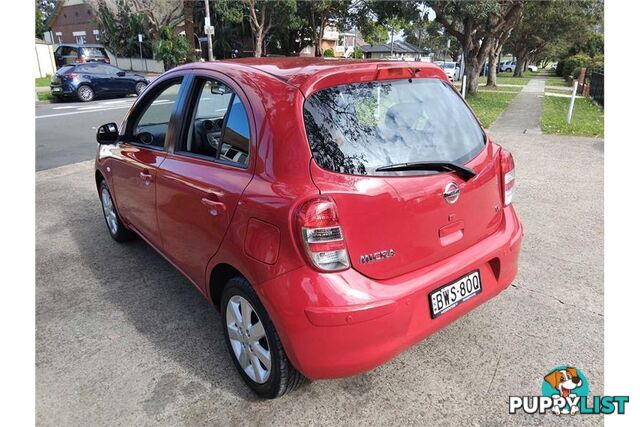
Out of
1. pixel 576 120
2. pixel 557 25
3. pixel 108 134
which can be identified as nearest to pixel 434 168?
pixel 108 134

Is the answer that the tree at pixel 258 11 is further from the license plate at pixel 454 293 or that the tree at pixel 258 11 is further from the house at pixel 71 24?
the license plate at pixel 454 293

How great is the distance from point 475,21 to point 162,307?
1973 cm

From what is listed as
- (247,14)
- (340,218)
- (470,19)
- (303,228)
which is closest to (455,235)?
(340,218)

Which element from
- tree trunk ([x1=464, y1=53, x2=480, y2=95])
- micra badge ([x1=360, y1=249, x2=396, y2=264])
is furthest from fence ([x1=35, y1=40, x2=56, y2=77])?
micra badge ([x1=360, y1=249, x2=396, y2=264])

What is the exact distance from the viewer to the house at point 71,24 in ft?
160

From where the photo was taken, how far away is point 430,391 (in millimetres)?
2533

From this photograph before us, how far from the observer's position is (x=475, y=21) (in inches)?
757

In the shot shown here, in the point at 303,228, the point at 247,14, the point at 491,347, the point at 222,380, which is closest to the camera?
the point at 303,228

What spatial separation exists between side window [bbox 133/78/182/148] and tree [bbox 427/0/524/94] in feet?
52.1

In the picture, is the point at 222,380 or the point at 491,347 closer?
the point at 222,380

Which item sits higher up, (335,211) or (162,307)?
(335,211)

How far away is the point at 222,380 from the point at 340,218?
51.7 inches

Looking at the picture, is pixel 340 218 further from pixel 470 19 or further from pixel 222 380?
pixel 470 19

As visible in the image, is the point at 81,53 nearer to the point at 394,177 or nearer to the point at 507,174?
the point at 507,174
